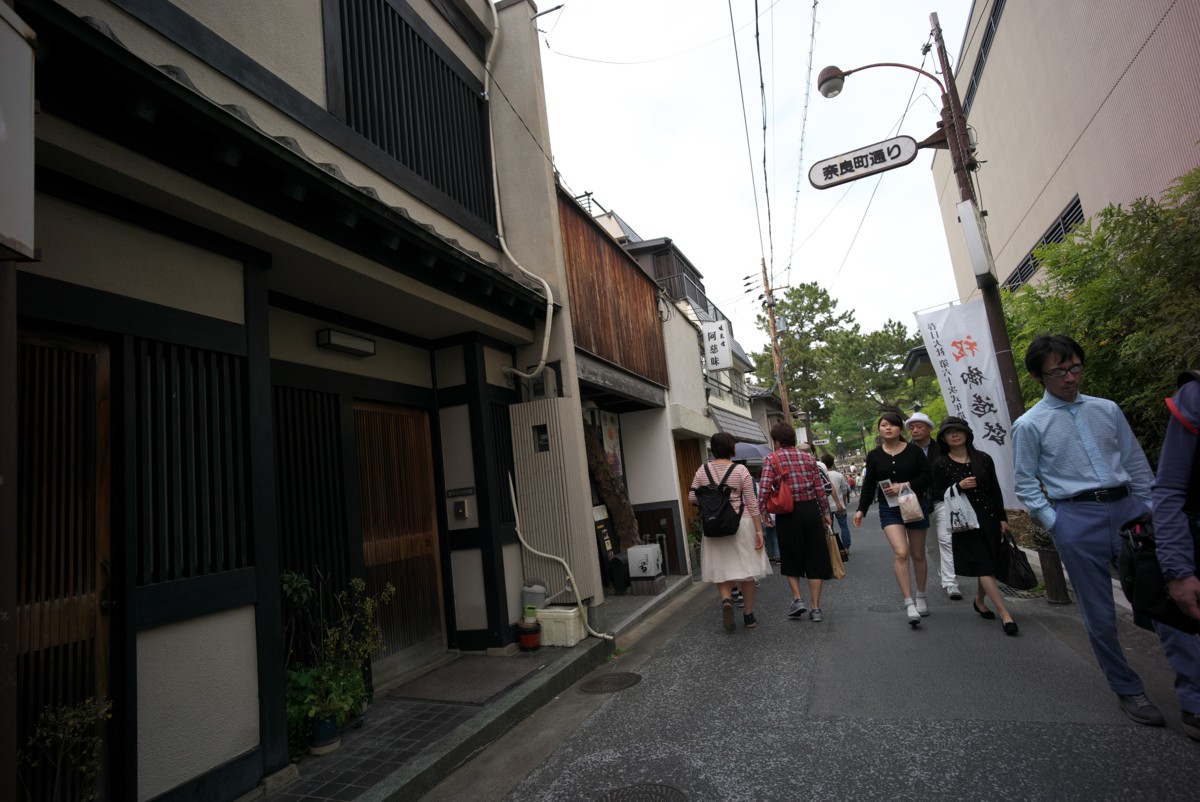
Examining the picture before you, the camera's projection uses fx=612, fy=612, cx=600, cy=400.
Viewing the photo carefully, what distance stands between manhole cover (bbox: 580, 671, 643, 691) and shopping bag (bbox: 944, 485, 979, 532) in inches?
122

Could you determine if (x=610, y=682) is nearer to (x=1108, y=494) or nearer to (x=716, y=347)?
(x=1108, y=494)

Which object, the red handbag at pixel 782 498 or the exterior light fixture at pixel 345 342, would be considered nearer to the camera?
the exterior light fixture at pixel 345 342

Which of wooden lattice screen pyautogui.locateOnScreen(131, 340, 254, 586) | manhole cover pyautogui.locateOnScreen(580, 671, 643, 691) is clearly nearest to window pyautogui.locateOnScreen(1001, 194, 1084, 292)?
manhole cover pyautogui.locateOnScreen(580, 671, 643, 691)

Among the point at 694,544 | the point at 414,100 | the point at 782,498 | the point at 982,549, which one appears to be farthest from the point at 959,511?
the point at 694,544

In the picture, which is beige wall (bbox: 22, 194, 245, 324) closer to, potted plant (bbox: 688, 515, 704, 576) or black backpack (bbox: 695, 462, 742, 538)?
black backpack (bbox: 695, 462, 742, 538)

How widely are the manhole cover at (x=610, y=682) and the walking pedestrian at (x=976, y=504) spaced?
3.08 m

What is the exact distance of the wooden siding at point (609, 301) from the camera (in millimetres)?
8195

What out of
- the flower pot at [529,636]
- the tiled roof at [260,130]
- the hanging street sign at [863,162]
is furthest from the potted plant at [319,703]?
the hanging street sign at [863,162]

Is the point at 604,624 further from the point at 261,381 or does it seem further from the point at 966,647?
the point at 261,381

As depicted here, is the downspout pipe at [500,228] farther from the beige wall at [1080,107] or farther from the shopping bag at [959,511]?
the beige wall at [1080,107]

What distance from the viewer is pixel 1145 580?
2.80m

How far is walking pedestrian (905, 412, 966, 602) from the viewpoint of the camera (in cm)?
584

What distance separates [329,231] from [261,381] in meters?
1.20

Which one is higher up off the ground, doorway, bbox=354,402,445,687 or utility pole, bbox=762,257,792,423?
utility pole, bbox=762,257,792,423
